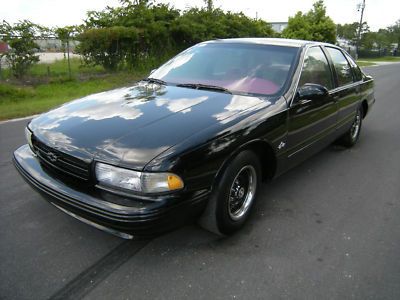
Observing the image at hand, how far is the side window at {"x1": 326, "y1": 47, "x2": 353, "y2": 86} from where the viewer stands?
4511 mm

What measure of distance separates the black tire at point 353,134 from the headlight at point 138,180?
12.7ft

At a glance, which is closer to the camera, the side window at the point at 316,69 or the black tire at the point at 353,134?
the side window at the point at 316,69

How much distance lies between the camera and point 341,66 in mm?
4715

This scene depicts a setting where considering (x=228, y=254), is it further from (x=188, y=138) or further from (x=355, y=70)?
(x=355, y=70)

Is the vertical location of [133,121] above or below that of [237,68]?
below

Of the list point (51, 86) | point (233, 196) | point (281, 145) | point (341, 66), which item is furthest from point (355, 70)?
point (51, 86)

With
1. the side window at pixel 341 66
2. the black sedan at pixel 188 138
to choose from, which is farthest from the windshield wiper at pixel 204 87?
the side window at pixel 341 66

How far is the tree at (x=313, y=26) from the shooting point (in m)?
30.5

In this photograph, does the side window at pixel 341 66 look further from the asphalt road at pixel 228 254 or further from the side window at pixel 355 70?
the asphalt road at pixel 228 254

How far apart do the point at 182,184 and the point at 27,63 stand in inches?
398

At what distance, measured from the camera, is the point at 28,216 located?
3180mm

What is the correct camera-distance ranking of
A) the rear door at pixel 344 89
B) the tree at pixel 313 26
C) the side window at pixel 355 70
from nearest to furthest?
the rear door at pixel 344 89 → the side window at pixel 355 70 → the tree at pixel 313 26

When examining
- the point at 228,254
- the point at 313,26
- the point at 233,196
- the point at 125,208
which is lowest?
the point at 228,254

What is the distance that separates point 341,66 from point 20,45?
30.0 feet
